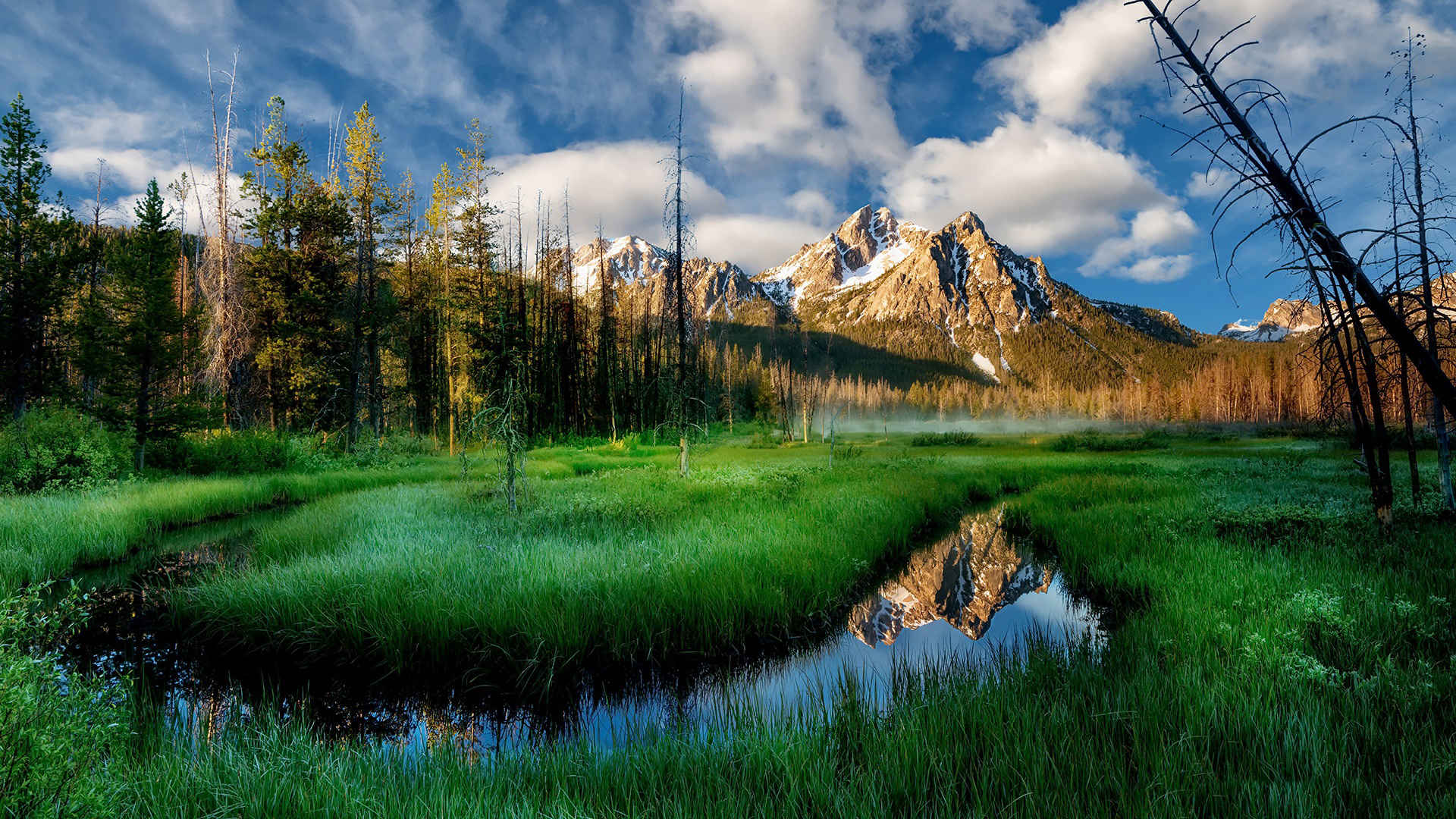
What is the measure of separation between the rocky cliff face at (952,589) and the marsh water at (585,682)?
0.05 metres

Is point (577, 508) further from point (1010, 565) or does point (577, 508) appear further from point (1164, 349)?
point (1164, 349)

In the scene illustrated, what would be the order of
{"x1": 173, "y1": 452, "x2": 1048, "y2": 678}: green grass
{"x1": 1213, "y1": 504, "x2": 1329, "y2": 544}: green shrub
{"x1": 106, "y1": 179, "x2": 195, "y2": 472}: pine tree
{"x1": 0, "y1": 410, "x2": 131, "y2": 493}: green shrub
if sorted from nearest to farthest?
{"x1": 173, "y1": 452, "x2": 1048, "y2": 678}: green grass → {"x1": 1213, "y1": 504, "x2": 1329, "y2": 544}: green shrub → {"x1": 0, "y1": 410, "x2": 131, "y2": 493}: green shrub → {"x1": 106, "y1": 179, "x2": 195, "y2": 472}: pine tree

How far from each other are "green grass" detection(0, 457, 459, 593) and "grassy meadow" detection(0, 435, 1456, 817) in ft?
0.35

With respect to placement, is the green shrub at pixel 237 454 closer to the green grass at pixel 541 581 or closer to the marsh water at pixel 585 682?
the green grass at pixel 541 581

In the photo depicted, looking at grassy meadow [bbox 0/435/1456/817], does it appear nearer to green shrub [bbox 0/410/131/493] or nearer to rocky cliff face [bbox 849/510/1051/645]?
rocky cliff face [bbox 849/510/1051/645]

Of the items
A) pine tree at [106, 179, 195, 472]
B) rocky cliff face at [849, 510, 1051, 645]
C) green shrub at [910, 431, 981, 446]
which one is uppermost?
pine tree at [106, 179, 195, 472]

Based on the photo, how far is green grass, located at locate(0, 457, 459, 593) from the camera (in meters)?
9.71

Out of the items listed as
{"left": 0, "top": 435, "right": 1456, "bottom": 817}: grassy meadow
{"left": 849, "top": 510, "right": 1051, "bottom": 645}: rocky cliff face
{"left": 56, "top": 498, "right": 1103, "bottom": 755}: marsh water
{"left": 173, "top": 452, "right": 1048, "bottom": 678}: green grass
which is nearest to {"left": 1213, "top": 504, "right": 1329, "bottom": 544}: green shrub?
{"left": 0, "top": 435, "right": 1456, "bottom": 817}: grassy meadow

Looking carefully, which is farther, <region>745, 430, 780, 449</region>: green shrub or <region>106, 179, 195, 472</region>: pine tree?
<region>745, 430, 780, 449</region>: green shrub

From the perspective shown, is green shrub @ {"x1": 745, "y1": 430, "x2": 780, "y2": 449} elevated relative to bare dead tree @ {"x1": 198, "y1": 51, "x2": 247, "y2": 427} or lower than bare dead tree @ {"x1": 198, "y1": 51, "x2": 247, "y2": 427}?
lower

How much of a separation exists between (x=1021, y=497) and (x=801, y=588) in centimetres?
1264

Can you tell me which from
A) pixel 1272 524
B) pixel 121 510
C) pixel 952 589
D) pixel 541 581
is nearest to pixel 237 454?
pixel 121 510

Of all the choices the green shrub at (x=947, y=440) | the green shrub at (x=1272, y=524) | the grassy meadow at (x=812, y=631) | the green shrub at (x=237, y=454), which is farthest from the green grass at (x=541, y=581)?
the green shrub at (x=947, y=440)

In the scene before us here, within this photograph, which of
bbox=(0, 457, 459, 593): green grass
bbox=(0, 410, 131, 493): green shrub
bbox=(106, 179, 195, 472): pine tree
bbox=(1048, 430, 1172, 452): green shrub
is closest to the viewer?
bbox=(0, 457, 459, 593): green grass
